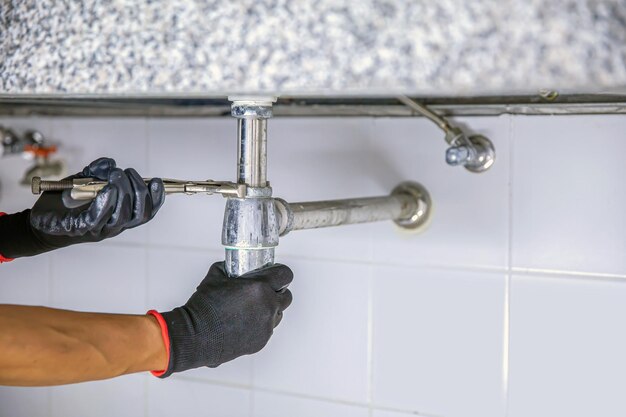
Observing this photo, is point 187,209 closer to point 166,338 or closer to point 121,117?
point 121,117

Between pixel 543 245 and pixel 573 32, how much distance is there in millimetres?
596

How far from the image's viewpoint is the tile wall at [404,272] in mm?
802

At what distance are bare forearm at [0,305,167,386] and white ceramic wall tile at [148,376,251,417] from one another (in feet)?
1.55

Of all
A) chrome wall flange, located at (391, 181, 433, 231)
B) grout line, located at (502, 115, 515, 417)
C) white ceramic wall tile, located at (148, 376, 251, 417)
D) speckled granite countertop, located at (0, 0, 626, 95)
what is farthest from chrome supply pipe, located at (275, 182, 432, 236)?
white ceramic wall tile, located at (148, 376, 251, 417)

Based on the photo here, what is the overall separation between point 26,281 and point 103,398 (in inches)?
9.9

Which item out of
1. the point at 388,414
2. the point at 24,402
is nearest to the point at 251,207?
the point at 388,414

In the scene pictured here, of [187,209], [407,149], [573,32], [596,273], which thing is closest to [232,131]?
[187,209]

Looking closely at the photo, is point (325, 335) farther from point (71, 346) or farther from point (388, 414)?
point (71, 346)

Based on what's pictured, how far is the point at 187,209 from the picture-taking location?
41.8 inches

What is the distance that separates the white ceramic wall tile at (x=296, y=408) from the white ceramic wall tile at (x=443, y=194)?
22 centimetres

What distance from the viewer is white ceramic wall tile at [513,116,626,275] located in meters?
0.78

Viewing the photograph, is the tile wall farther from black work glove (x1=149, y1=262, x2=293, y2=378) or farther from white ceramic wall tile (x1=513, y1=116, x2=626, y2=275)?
black work glove (x1=149, y1=262, x2=293, y2=378)

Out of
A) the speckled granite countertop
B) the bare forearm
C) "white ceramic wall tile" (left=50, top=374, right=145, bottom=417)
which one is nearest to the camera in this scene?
the speckled granite countertop

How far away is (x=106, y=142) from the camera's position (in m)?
1.12
